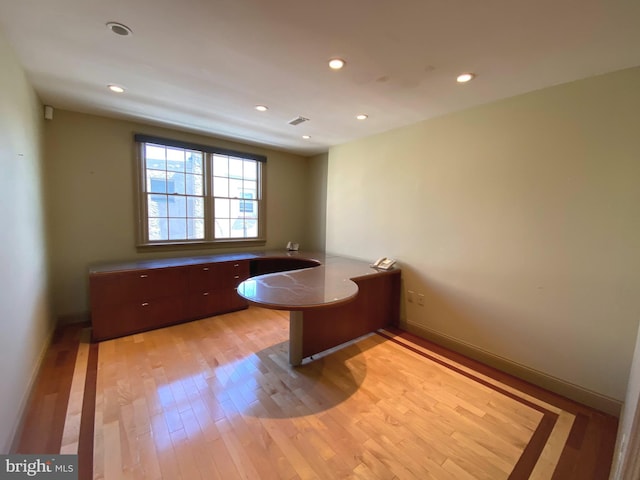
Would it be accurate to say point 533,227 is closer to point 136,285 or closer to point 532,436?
point 532,436

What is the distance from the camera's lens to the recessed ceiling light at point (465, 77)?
2049mm

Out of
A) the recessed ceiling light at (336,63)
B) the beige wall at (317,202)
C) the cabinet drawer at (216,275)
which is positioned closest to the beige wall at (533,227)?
the recessed ceiling light at (336,63)

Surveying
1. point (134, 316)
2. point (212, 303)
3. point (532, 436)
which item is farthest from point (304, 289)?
point (134, 316)

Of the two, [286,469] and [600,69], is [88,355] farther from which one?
[600,69]

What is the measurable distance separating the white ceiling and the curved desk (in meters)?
1.75

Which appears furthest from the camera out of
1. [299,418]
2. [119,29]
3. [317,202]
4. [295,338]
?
[317,202]

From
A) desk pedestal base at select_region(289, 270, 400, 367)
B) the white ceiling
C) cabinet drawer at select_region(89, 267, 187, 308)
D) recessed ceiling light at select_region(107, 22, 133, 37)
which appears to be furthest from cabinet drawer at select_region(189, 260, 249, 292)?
recessed ceiling light at select_region(107, 22, 133, 37)

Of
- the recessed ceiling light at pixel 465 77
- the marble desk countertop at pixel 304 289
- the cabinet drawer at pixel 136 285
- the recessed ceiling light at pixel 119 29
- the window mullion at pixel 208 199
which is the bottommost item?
the cabinet drawer at pixel 136 285

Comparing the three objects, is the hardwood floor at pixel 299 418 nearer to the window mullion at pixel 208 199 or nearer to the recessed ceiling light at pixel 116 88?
the window mullion at pixel 208 199

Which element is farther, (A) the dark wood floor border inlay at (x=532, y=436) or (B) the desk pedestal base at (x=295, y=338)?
(B) the desk pedestal base at (x=295, y=338)

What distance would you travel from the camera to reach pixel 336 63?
1.94m

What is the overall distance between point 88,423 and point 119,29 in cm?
257

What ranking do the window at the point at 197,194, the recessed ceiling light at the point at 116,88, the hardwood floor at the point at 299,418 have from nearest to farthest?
the hardwood floor at the point at 299,418, the recessed ceiling light at the point at 116,88, the window at the point at 197,194

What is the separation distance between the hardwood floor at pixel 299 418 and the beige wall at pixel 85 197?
850 millimetres
